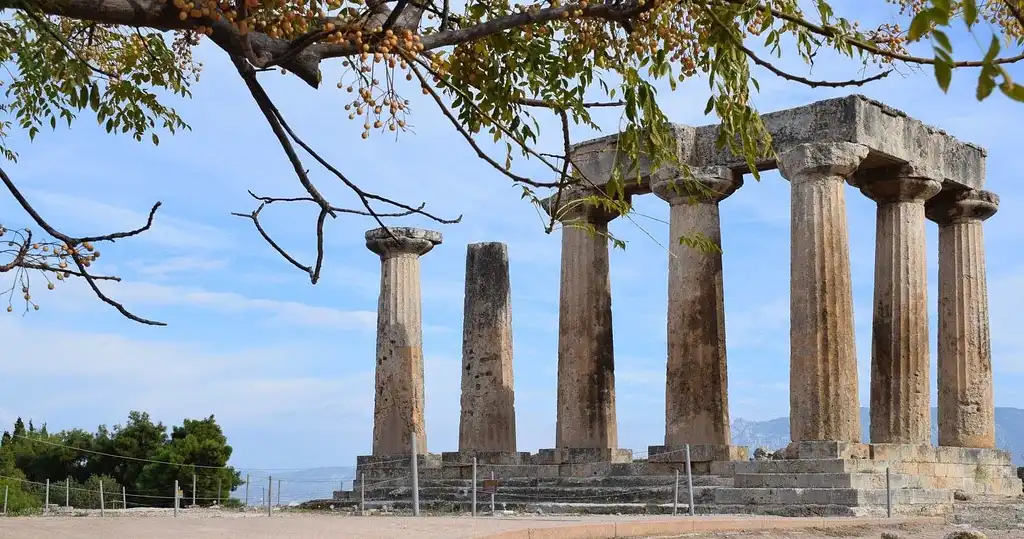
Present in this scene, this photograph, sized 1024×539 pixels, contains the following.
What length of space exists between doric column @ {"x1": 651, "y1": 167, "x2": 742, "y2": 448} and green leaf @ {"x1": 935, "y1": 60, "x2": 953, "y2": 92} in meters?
18.7

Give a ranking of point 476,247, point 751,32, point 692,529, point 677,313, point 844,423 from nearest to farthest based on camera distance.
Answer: point 751,32 < point 692,529 < point 844,423 < point 677,313 < point 476,247

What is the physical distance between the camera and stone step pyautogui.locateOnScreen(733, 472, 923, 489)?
63.2ft


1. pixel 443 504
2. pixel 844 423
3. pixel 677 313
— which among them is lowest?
pixel 443 504

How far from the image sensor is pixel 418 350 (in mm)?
29125

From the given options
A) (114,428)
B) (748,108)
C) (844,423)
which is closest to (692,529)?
(748,108)

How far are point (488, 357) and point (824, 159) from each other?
29.1 ft

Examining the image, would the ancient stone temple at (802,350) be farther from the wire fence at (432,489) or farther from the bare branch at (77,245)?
the bare branch at (77,245)

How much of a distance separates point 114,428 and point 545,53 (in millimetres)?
42989

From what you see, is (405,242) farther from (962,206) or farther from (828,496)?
(828,496)

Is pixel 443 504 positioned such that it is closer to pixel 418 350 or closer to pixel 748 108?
pixel 418 350

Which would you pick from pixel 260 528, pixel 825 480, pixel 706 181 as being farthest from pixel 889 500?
pixel 260 528

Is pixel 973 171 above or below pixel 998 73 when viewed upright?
above

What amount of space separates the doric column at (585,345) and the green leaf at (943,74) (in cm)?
2070

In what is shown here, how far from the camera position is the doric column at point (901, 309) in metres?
23.0
